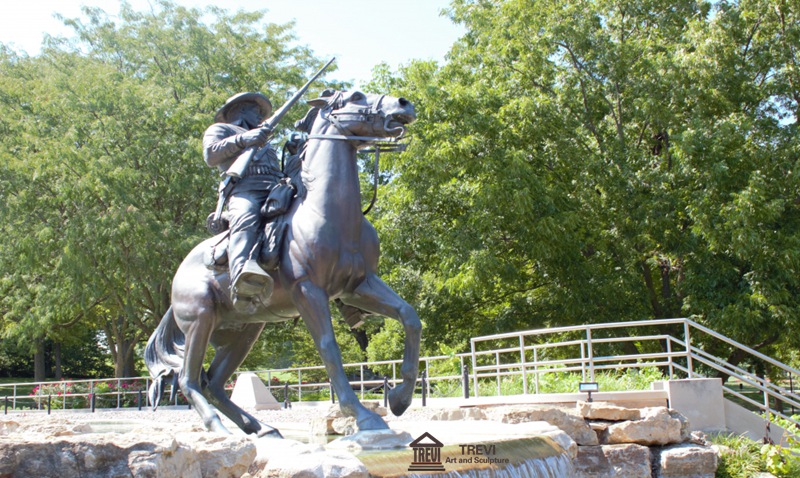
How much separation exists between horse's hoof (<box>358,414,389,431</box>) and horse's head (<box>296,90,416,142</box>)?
243 cm

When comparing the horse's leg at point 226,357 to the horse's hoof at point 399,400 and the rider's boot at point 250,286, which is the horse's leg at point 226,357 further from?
the horse's hoof at point 399,400

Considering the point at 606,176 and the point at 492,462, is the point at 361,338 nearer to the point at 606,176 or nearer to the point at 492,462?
the point at 606,176

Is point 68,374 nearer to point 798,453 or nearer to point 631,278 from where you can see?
point 631,278

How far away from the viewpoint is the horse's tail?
7.98 meters

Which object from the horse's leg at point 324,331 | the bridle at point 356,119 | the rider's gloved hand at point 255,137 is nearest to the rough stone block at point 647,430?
the horse's leg at point 324,331

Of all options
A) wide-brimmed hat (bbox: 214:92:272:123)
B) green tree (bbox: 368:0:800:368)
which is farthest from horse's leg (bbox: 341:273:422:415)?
green tree (bbox: 368:0:800:368)

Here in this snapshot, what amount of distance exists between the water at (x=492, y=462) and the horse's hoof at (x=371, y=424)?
0.56 metres

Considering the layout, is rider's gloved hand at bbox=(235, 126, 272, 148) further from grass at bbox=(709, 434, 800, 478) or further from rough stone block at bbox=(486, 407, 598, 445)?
grass at bbox=(709, 434, 800, 478)

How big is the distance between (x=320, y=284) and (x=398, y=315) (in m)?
0.71

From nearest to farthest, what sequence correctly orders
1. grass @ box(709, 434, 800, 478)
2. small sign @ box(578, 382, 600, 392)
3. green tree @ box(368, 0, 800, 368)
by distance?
grass @ box(709, 434, 800, 478)
small sign @ box(578, 382, 600, 392)
green tree @ box(368, 0, 800, 368)

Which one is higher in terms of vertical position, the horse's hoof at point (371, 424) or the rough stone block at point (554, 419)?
the horse's hoof at point (371, 424)

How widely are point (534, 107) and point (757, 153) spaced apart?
5.69m

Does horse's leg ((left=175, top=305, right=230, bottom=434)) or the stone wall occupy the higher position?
horse's leg ((left=175, top=305, right=230, bottom=434))

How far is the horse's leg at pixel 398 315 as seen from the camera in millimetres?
6746
